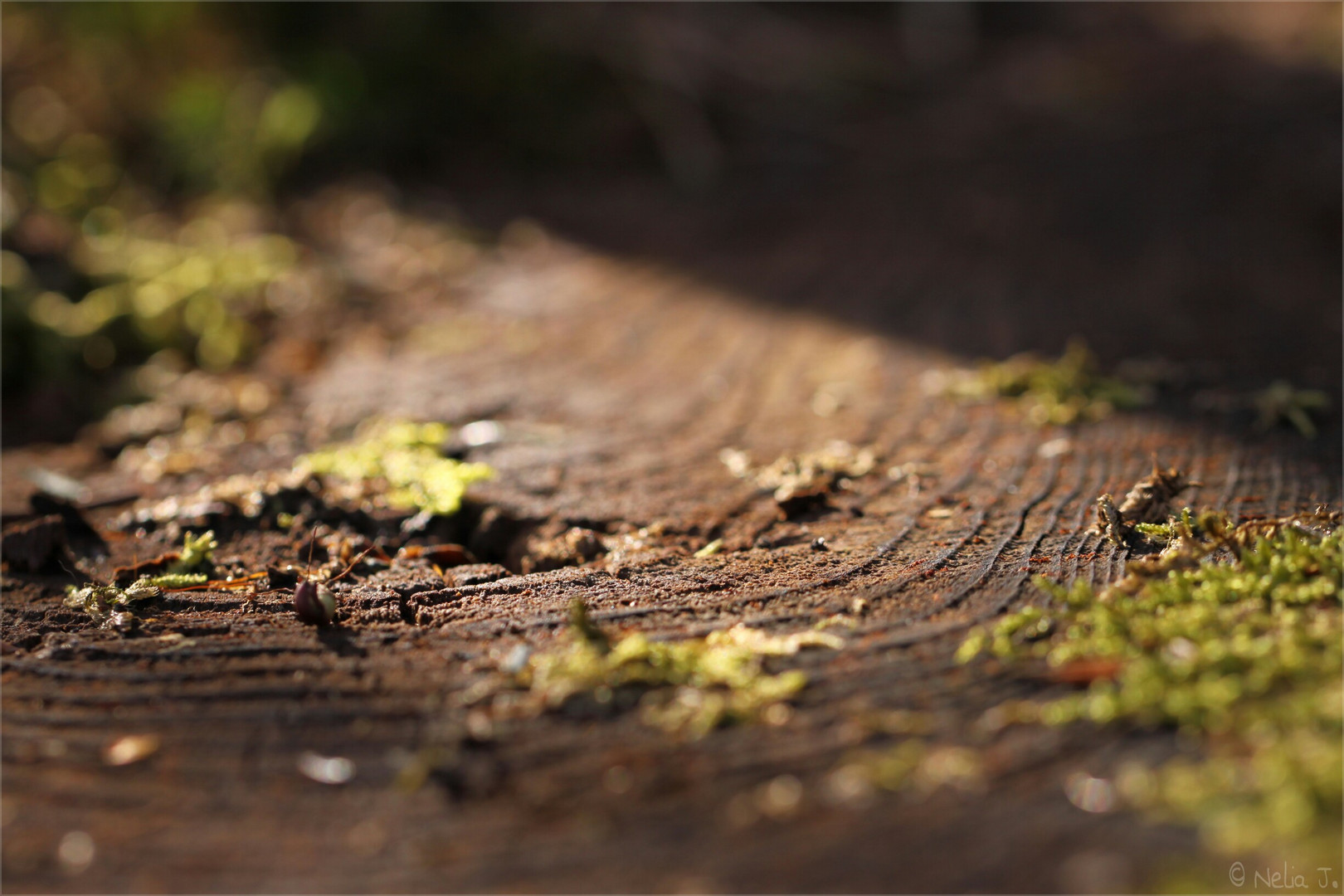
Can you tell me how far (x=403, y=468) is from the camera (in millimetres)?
2439

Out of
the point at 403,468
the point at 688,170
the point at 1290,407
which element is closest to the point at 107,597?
the point at 403,468

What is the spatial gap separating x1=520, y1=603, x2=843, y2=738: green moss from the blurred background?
1.91 meters

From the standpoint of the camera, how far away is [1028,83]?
242 inches

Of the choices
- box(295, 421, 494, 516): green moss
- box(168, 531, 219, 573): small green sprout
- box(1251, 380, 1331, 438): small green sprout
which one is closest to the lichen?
box(168, 531, 219, 573): small green sprout

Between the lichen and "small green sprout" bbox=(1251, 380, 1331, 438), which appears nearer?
the lichen

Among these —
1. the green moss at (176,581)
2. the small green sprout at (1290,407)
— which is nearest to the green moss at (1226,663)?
the small green sprout at (1290,407)

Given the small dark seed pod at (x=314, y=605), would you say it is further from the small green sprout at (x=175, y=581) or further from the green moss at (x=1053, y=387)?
the green moss at (x=1053, y=387)

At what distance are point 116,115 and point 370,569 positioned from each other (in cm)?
587

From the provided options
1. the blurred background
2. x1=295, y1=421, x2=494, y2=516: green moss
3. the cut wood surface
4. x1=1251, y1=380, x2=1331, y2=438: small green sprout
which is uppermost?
the blurred background

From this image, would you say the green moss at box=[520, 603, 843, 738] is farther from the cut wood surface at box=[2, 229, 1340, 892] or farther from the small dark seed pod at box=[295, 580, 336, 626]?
the small dark seed pod at box=[295, 580, 336, 626]

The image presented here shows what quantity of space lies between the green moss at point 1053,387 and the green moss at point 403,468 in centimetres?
150

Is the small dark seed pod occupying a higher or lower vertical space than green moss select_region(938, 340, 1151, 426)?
lower

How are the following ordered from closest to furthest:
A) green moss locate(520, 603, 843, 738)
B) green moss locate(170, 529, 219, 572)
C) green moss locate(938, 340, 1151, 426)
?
green moss locate(520, 603, 843, 738) → green moss locate(170, 529, 219, 572) → green moss locate(938, 340, 1151, 426)

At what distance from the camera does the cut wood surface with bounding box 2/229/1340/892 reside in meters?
1.16
